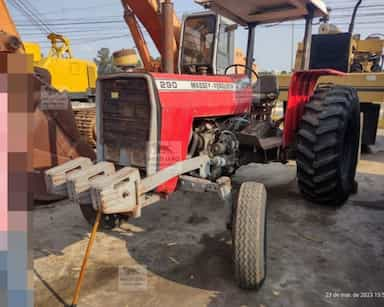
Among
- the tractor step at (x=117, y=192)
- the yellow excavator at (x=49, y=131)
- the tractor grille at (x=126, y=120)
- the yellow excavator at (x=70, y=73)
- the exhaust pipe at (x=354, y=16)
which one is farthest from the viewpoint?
the yellow excavator at (x=70, y=73)

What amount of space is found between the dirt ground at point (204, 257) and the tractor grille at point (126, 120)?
874 millimetres

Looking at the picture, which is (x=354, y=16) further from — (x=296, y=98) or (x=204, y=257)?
(x=204, y=257)

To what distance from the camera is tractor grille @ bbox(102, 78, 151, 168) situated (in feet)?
8.71

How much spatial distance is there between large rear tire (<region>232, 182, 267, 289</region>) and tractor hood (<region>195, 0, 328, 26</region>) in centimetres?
228

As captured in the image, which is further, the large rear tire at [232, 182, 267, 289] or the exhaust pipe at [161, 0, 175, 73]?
the exhaust pipe at [161, 0, 175, 73]

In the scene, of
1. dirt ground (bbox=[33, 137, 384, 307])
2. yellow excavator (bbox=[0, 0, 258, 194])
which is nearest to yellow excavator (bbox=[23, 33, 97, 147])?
yellow excavator (bbox=[0, 0, 258, 194])

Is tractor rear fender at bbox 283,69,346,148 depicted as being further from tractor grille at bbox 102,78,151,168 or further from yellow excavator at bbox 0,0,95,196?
yellow excavator at bbox 0,0,95,196

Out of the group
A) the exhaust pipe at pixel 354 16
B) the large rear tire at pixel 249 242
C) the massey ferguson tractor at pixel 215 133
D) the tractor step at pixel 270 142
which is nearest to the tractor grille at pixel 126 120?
the massey ferguson tractor at pixel 215 133

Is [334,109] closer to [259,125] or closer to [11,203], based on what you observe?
[259,125]

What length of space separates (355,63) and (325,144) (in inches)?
259

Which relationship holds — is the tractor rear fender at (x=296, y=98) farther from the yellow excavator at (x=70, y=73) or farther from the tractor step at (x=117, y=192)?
the yellow excavator at (x=70, y=73)

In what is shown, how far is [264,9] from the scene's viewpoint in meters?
3.87

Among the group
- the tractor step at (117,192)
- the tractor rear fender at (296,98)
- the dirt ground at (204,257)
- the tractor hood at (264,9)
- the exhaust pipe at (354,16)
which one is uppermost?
the exhaust pipe at (354,16)

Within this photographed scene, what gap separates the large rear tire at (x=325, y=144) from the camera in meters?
3.34
